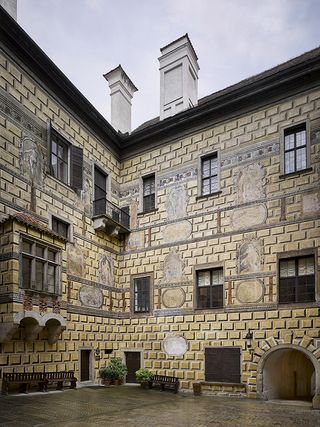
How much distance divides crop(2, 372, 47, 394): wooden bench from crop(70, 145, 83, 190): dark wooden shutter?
6703 mm

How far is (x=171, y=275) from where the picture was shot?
17828 millimetres

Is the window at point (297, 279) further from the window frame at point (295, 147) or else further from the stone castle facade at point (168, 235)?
the window frame at point (295, 147)

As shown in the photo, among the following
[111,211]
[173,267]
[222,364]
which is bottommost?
[222,364]

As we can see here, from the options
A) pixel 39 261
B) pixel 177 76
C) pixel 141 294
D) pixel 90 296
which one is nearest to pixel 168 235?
pixel 141 294

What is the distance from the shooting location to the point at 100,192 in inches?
758

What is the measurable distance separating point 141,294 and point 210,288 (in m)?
3.22

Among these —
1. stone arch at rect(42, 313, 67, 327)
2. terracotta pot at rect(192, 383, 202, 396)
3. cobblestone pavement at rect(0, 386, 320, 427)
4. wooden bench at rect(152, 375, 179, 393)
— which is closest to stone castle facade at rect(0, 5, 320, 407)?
stone arch at rect(42, 313, 67, 327)

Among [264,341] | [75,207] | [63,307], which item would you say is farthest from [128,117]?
[264,341]

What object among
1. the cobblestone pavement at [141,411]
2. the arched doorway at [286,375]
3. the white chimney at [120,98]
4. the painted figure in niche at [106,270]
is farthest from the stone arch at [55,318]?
the white chimney at [120,98]

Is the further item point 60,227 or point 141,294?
point 141,294

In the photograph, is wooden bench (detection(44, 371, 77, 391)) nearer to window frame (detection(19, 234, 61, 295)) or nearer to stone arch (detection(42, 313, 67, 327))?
stone arch (detection(42, 313, 67, 327))

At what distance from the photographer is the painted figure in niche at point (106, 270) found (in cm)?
1823

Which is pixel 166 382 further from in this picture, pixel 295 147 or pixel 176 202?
→ pixel 295 147

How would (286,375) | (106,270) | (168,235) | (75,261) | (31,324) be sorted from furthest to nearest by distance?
(106,270) → (168,235) → (286,375) → (75,261) → (31,324)
